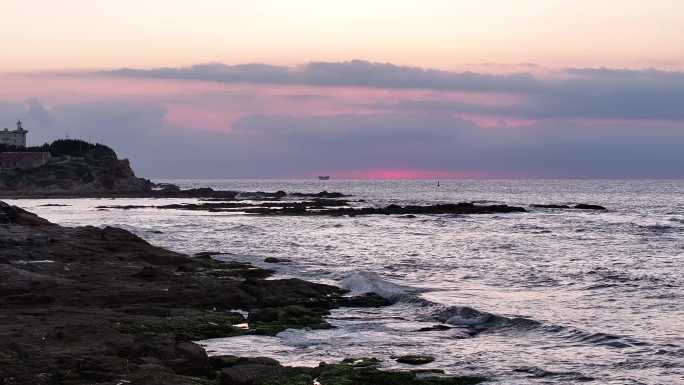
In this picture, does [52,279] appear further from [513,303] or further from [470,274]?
[470,274]

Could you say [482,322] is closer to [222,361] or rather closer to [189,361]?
[222,361]

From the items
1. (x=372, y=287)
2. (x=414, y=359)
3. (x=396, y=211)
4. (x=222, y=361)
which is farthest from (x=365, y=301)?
(x=396, y=211)

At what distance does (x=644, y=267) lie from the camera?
138ft

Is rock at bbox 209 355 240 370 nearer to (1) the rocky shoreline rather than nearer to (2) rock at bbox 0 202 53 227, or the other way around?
(1) the rocky shoreline

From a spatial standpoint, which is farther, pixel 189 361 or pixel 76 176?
pixel 76 176

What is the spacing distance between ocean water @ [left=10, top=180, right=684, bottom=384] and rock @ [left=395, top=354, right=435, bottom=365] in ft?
0.75

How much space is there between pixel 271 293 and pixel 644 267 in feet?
75.9

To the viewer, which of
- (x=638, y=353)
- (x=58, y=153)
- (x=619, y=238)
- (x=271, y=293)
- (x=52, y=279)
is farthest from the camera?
(x=58, y=153)

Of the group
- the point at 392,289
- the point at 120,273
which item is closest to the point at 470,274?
the point at 392,289

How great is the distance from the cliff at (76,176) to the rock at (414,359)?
151249mm

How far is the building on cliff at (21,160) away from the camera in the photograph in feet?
561

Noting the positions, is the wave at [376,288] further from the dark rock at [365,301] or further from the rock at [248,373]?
the rock at [248,373]

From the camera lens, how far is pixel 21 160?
172375 mm

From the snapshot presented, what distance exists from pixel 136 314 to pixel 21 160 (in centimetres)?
16280
